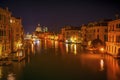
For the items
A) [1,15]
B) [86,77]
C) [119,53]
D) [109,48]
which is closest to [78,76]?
[86,77]

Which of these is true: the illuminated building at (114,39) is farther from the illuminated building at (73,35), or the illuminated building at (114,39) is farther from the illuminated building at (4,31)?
the illuminated building at (73,35)

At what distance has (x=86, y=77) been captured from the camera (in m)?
33.8

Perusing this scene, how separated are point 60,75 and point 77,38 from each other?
106 m

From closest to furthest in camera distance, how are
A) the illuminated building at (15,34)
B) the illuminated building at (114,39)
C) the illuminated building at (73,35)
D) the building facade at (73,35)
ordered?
the illuminated building at (114,39)
the illuminated building at (15,34)
the building facade at (73,35)
the illuminated building at (73,35)

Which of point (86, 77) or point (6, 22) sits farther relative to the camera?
point (6, 22)

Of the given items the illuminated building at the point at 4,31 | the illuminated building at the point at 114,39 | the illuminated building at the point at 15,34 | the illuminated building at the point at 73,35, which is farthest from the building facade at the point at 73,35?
the illuminated building at the point at 4,31

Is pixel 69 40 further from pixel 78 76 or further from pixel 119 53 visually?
pixel 78 76

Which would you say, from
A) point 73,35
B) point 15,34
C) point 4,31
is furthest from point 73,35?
point 4,31

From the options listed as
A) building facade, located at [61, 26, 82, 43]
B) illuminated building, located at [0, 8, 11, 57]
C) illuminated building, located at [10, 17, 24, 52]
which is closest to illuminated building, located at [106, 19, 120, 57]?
illuminated building, located at [0, 8, 11, 57]

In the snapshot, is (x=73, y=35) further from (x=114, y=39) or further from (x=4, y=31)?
(x=4, y=31)

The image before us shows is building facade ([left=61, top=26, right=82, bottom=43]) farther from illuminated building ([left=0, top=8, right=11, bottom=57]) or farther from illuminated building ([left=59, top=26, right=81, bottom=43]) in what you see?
illuminated building ([left=0, top=8, right=11, bottom=57])

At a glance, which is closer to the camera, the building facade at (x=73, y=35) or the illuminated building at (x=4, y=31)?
the illuminated building at (x=4, y=31)

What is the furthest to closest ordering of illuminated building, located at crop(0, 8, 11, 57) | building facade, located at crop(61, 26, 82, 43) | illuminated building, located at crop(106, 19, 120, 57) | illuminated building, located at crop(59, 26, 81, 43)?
illuminated building, located at crop(59, 26, 81, 43) < building facade, located at crop(61, 26, 82, 43) < illuminated building, located at crop(106, 19, 120, 57) < illuminated building, located at crop(0, 8, 11, 57)

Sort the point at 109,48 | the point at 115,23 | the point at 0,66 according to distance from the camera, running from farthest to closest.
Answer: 1. the point at 109,48
2. the point at 115,23
3. the point at 0,66
